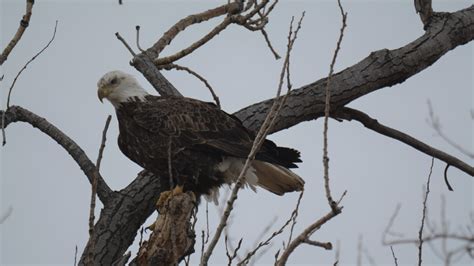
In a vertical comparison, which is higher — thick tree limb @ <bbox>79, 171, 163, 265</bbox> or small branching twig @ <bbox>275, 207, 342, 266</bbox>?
thick tree limb @ <bbox>79, 171, 163, 265</bbox>

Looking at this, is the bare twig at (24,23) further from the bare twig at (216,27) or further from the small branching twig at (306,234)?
the bare twig at (216,27)

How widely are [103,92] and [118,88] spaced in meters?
0.12

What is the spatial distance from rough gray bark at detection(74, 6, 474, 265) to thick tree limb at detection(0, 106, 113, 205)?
0.15 meters

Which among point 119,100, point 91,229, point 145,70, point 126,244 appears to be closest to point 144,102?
point 119,100

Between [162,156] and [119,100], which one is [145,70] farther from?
[162,156]

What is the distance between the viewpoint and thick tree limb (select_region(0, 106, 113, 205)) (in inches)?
223

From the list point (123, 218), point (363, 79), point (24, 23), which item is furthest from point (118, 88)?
point (24, 23)

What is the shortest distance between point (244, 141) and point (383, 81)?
1.16m

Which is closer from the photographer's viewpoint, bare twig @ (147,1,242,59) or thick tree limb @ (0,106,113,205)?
thick tree limb @ (0,106,113,205)

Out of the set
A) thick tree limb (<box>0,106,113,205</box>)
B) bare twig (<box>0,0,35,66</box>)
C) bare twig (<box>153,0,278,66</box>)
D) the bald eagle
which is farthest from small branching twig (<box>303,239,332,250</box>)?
bare twig (<box>153,0,278,66</box>)

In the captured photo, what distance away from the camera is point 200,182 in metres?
5.54

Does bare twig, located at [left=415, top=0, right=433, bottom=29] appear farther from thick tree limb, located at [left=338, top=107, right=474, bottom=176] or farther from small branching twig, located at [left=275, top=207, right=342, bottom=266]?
small branching twig, located at [left=275, top=207, right=342, bottom=266]

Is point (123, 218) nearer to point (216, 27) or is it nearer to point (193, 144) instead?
point (193, 144)

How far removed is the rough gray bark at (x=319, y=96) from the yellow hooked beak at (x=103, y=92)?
67cm
